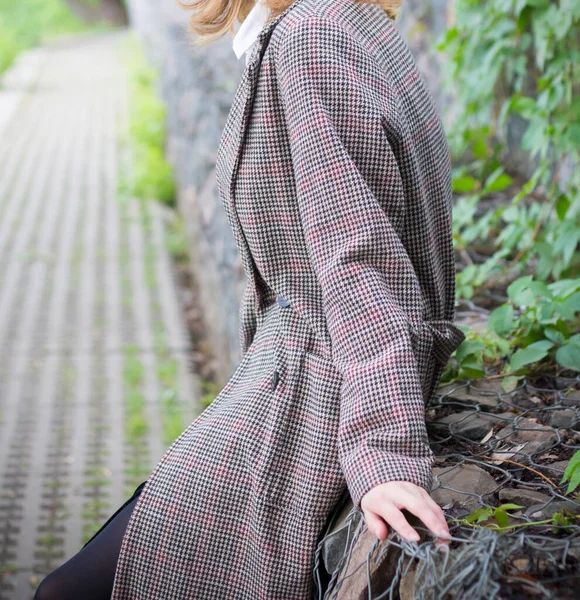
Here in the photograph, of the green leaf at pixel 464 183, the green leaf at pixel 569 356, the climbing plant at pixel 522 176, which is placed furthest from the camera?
the green leaf at pixel 464 183

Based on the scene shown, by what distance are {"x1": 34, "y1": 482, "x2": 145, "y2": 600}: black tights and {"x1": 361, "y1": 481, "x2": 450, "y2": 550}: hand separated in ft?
1.84

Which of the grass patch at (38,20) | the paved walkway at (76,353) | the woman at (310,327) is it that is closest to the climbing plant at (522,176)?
the woman at (310,327)

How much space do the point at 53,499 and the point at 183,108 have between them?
11.2ft

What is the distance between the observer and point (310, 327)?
1332 millimetres

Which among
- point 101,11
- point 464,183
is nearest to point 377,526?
point 464,183

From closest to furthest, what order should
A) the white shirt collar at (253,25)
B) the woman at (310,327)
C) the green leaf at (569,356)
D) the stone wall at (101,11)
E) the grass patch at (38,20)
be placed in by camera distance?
the woman at (310,327) → the white shirt collar at (253,25) → the green leaf at (569,356) → the grass patch at (38,20) → the stone wall at (101,11)

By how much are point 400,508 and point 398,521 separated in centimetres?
3

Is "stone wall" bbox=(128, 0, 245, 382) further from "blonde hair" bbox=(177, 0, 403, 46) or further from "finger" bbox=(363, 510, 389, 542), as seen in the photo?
"finger" bbox=(363, 510, 389, 542)

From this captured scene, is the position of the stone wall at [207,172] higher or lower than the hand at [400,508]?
lower

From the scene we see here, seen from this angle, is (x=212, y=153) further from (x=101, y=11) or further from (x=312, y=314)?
(x=101, y=11)

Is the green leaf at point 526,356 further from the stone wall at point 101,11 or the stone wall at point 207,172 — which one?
the stone wall at point 101,11

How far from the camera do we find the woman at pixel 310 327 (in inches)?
44.2

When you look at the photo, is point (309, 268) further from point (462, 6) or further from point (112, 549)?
point (462, 6)

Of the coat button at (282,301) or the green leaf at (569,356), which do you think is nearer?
the coat button at (282,301)
